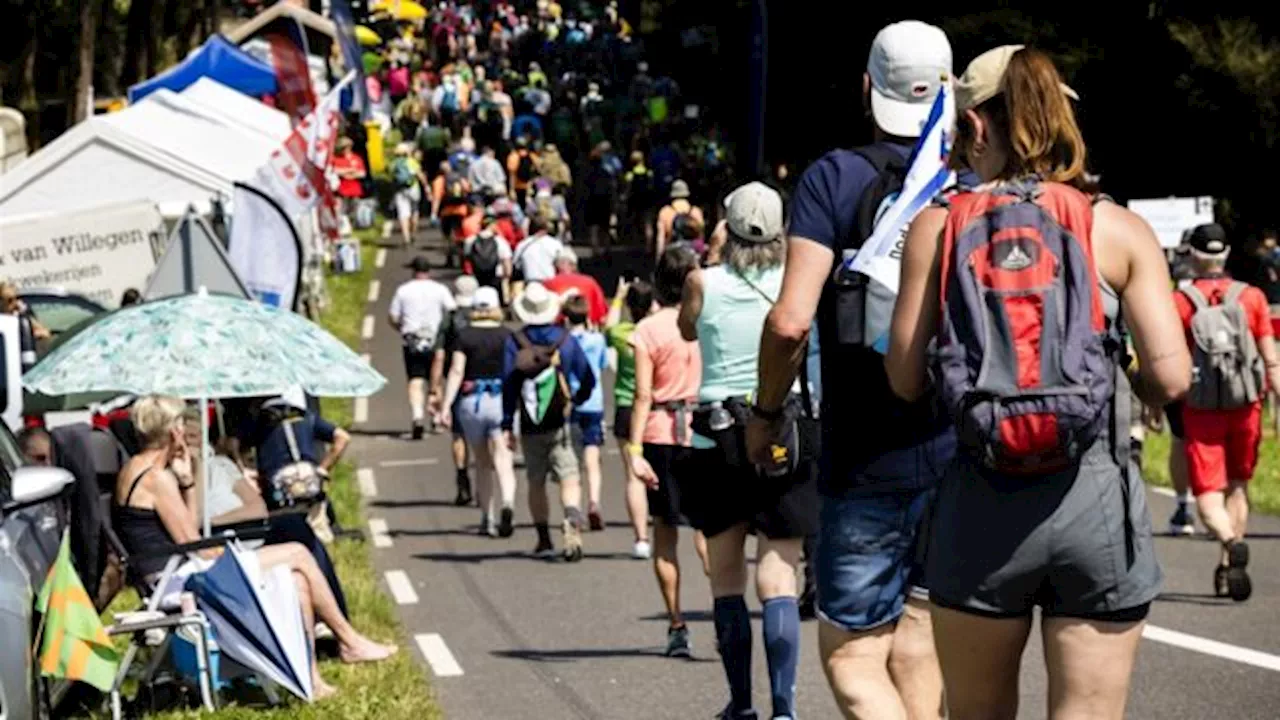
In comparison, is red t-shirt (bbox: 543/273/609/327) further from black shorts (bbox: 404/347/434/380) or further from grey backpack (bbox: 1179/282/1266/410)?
grey backpack (bbox: 1179/282/1266/410)

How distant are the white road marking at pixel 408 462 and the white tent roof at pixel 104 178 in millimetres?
2973

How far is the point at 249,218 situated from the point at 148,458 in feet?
21.5

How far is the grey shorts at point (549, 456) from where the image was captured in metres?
18.4

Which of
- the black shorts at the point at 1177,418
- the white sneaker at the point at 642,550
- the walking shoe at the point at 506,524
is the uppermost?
the black shorts at the point at 1177,418

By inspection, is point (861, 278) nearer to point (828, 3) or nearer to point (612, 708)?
point (612, 708)

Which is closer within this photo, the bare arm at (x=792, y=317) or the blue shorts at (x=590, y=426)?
the bare arm at (x=792, y=317)

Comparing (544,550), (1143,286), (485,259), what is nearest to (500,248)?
(485,259)

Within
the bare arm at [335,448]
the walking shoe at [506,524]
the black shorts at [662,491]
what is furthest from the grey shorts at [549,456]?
the black shorts at [662,491]

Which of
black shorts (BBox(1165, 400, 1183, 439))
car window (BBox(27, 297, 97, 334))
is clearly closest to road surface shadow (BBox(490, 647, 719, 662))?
black shorts (BBox(1165, 400, 1183, 439))

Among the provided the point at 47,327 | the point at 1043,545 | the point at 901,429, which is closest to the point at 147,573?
the point at 901,429

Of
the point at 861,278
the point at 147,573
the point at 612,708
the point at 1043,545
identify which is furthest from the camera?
the point at 147,573

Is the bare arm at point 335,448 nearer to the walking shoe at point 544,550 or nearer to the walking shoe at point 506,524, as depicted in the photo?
the walking shoe at point 506,524

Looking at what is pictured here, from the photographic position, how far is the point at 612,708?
37.3 feet

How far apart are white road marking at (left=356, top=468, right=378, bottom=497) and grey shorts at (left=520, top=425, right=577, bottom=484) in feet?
13.5
